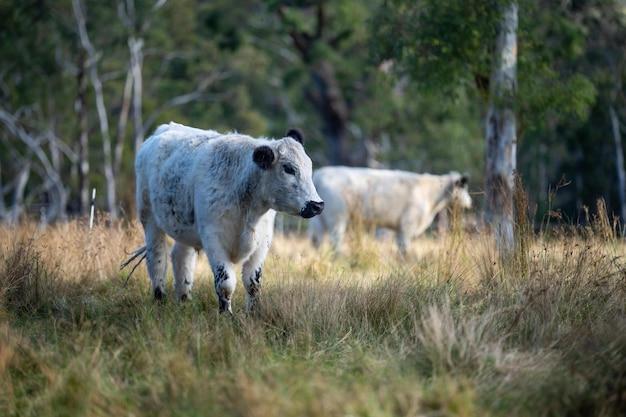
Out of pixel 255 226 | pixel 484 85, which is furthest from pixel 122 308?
pixel 484 85

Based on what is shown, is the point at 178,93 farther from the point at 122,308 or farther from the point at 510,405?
the point at 510,405

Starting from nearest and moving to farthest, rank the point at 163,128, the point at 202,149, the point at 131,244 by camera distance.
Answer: the point at 202,149
the point at 163,128
the point at 131,244

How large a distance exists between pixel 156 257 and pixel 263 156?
2440 mm

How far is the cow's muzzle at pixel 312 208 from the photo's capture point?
795cm

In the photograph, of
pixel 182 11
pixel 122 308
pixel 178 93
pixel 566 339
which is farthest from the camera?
pixel 178 93

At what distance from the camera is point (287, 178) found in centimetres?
816

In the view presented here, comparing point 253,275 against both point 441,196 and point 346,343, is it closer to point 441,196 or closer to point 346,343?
point 346,343

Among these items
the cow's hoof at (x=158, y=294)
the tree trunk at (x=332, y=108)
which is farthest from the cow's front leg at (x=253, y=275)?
the tree trunk at (x=332, y=108)

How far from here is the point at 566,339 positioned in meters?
6.80

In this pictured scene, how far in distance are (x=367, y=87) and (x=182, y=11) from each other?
8.26 metres

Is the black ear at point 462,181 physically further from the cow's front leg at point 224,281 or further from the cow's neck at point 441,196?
Result: the cow's front leg at point 224,281

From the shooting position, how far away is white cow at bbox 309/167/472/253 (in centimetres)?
1636

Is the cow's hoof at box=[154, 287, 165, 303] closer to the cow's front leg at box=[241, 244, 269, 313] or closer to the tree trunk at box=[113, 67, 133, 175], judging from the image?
the cow's front leg at box=[241, 244, 269, 313]

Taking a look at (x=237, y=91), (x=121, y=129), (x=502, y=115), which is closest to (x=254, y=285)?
(x=502, y=115)
